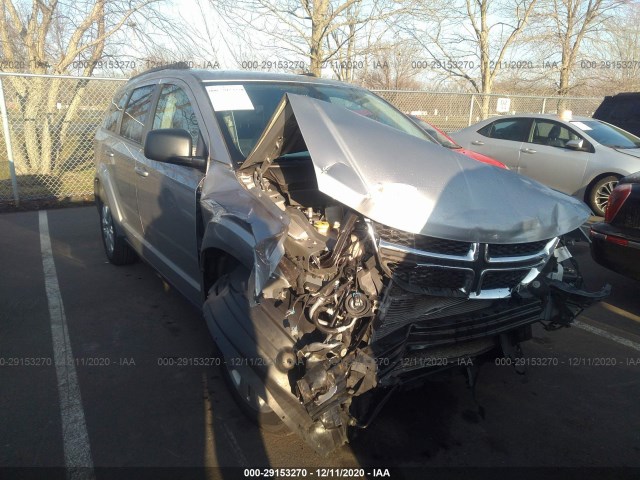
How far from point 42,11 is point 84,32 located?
0.84m

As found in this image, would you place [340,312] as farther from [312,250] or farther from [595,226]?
[595,226]

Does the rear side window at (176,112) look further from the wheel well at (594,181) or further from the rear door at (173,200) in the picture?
the wheel well at (594,181)

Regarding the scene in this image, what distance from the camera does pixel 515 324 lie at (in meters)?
2.68

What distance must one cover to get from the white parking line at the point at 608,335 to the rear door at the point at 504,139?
5.40m

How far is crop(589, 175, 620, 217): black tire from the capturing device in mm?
8258

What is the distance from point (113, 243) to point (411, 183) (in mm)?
4184

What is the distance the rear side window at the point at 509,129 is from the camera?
946 centimetres

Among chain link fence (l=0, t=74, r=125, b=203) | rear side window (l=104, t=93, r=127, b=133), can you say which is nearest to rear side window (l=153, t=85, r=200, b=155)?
rear side window (l=104, t=93, r=127, b=133)

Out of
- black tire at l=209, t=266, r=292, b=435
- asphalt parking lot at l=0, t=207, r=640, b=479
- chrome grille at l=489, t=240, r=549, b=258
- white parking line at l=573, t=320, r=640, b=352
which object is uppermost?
chrome grille at l=489, t=240, r=549, b=258

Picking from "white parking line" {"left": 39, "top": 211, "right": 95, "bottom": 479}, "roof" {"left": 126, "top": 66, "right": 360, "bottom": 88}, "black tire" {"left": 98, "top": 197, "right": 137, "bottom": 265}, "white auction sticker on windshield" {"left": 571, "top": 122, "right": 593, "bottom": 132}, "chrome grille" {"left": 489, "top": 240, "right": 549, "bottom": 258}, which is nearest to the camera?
"chrome grille" {"left": 489, "top": 240, "right": 549, "bottom": 258}

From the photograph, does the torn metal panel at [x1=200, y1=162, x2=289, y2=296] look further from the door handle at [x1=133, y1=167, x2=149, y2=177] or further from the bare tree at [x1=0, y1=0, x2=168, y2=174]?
the bare tree at [x1=0, y1=0, x2=168, y2=174]

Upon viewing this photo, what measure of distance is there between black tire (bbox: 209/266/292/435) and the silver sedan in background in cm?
724

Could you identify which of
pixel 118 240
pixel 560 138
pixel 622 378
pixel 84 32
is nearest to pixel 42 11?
pixel 84 32

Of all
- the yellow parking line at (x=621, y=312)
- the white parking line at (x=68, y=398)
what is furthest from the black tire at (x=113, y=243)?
the yellow parking line at (x=621, y=312)
